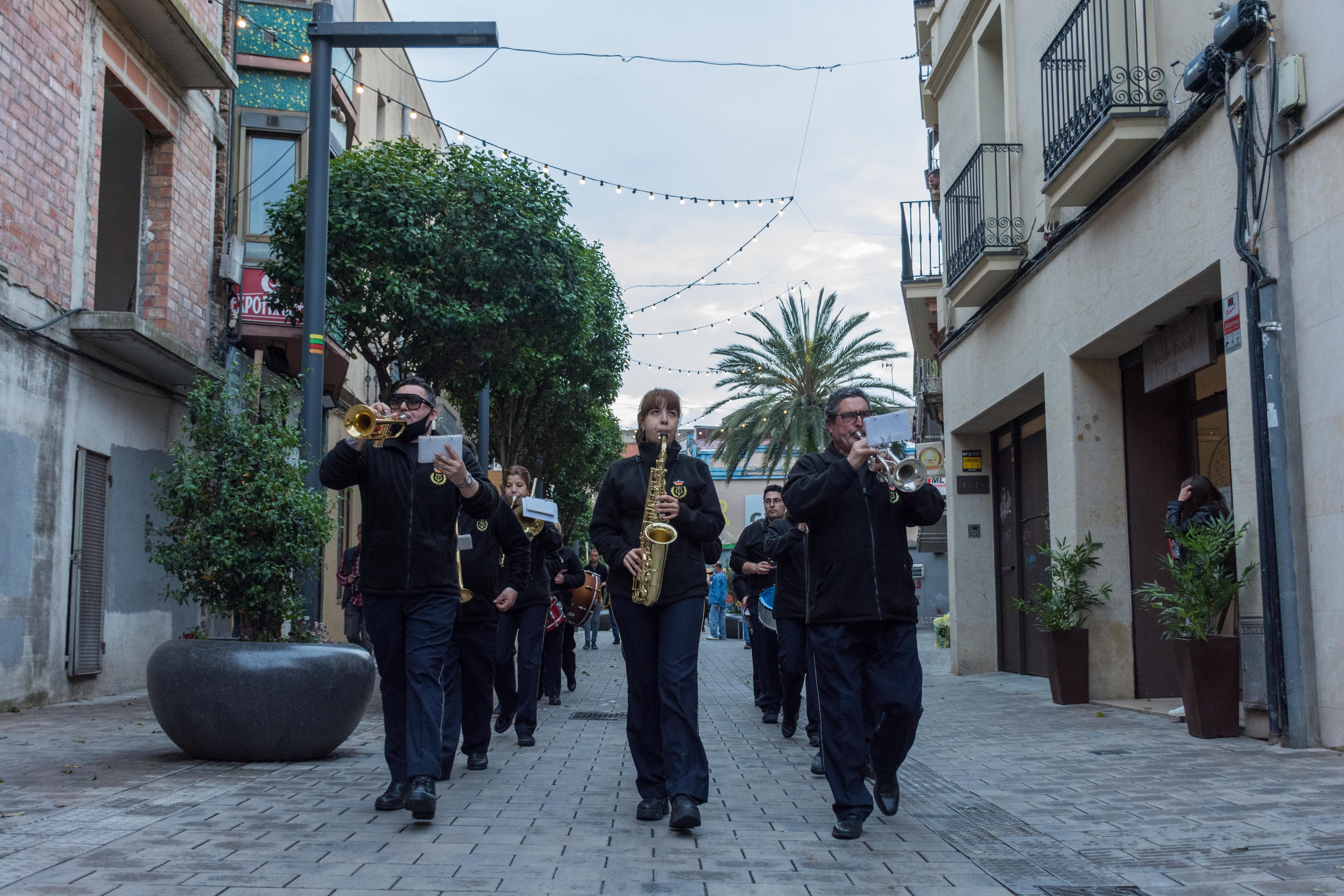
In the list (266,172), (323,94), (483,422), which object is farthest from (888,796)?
(483,422)

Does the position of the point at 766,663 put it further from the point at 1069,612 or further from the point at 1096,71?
the point at 1096,71

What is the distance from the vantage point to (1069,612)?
11430mm

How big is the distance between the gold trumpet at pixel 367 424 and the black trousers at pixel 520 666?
10.7 ft

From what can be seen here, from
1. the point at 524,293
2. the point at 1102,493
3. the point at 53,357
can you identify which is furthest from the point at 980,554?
the point at 53,357

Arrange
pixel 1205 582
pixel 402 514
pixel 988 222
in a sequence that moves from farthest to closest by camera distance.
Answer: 1. pixel 988 222
2. pixel 1205 582
3. pixel 402 514

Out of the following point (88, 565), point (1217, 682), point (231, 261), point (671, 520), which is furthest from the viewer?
point (231, 261)

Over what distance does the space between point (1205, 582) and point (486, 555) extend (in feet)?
15.6

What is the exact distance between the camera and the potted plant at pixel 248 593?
23.0ft

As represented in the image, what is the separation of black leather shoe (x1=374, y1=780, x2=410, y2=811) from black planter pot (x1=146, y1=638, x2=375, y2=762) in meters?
1.51

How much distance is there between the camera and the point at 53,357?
11.7m

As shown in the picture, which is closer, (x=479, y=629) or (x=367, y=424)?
(x=367, y=424)

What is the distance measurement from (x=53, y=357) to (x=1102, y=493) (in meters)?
9.89

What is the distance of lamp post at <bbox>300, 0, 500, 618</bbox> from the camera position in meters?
10.6

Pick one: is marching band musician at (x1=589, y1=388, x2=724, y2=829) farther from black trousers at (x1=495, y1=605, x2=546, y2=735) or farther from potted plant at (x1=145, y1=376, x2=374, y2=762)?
black trousers at (x1=495, y1=605, x2=546, y2=735)
